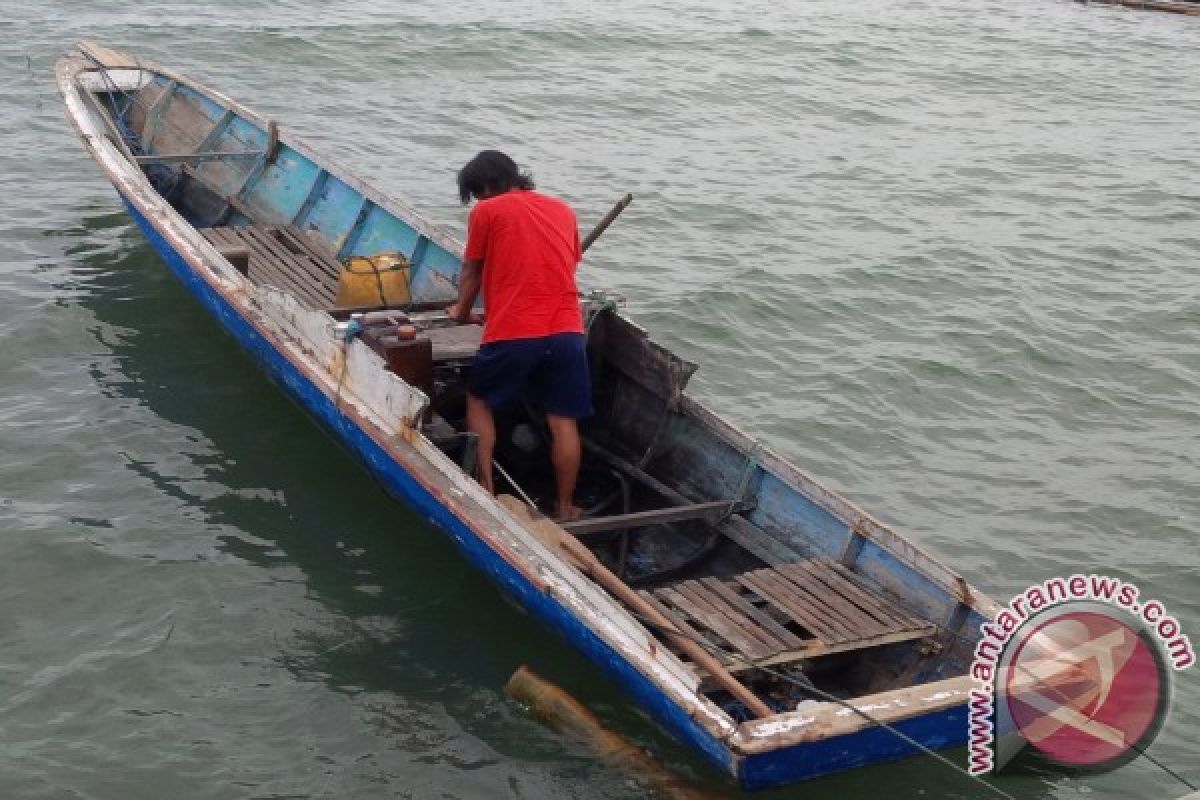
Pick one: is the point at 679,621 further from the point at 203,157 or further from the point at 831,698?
the point at 203,157

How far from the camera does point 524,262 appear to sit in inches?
276

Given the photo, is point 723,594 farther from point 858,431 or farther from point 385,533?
point 858,431

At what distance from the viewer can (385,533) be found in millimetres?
7793

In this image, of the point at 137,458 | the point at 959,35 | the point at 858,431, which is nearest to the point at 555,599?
the point at 137,458

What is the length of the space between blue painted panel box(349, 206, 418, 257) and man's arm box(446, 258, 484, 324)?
7.56ft

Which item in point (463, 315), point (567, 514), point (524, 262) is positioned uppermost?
point (524, 262)

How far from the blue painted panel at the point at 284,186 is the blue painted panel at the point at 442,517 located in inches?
46.4

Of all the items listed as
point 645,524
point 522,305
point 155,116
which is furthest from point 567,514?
point 155,116

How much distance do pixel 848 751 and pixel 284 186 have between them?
7.17m

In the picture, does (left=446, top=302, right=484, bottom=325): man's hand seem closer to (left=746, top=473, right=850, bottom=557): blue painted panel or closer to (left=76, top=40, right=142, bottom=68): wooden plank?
(left=746, top=473, right=850, bottom=557): blue painted panel

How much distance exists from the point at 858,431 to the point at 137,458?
470 centimetres

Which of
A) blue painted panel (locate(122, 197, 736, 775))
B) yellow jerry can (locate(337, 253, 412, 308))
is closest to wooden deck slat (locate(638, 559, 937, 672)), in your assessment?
blue painted panel (locate(122, 197, 736, 775))

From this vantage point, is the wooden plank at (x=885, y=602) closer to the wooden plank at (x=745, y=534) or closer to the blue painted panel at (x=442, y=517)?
the wooden plank at (x=745, y=534)

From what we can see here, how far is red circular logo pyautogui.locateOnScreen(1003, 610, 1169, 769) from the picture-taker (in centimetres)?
556
